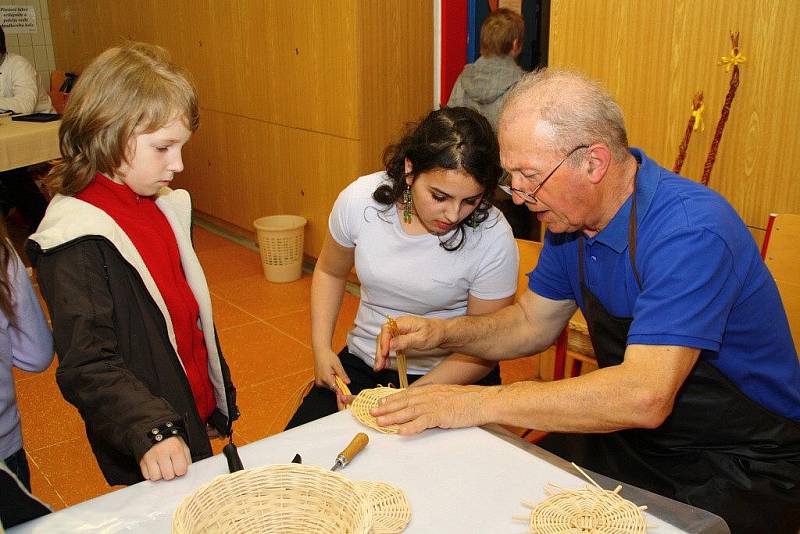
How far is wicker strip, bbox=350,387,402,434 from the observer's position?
1527 mm

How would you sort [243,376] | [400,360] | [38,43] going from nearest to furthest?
[400,360] → [243,376] → [38,43]

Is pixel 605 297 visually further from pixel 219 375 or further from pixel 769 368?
pixel 219 375

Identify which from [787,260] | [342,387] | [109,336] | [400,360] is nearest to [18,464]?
[109,336]

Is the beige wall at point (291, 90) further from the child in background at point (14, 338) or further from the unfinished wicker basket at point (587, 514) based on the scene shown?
the unfinished wicker basket at point (587, 514)

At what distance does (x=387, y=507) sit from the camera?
4.13 ft

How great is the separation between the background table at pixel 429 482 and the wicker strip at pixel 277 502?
0.57 feet

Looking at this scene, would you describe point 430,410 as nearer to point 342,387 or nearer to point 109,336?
point 342,387

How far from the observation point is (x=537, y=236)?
5090mm

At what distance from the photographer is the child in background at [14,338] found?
1552 mm

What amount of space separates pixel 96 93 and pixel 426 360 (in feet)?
3.85

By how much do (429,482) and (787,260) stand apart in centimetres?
168

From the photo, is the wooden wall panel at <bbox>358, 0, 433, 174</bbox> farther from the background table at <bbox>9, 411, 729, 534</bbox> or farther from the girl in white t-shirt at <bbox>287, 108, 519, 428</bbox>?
the background table at <bbox>9, 411, 729, 534</bbox>

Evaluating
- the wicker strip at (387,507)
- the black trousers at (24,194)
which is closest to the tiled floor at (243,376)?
the wicker strip at (387,507)

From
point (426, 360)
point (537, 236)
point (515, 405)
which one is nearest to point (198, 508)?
point (515, 405)
